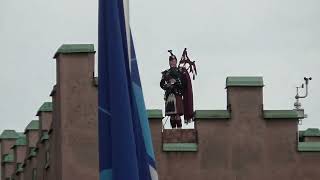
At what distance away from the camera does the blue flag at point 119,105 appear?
23.8ft

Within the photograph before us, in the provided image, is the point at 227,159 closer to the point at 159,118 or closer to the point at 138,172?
the point at 159,118

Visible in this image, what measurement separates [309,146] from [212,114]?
3.37 meters

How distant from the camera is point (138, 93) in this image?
754 cm

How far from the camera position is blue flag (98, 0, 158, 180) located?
7.26 metres

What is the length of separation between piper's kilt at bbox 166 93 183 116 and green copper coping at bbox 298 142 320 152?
415 centimetres

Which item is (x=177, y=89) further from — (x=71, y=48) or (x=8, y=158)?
(x=8, y=158)

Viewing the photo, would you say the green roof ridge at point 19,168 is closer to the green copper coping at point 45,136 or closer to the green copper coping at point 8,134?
the green copper coping at point 45,136

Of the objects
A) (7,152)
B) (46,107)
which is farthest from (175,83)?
(7,152)

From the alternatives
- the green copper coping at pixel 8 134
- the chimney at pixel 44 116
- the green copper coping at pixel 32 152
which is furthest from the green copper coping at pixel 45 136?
the green copper coping at pixel 8 134

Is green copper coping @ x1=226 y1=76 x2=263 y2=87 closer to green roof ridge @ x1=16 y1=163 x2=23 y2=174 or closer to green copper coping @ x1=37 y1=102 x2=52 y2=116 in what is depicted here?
green copper coping @ x1=37 y1=102 x2=52 y2=116

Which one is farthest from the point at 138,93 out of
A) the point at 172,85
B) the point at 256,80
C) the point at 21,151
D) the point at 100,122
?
the point at 21,151

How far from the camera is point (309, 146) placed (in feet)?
112

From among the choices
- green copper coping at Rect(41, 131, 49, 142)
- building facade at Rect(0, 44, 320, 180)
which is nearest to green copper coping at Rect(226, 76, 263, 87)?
building facade at Rect(0, 44, 320, 180)

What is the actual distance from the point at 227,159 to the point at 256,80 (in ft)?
9.29
